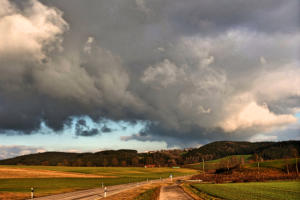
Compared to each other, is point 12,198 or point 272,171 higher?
point 12,198

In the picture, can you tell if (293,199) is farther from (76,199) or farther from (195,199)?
(76,199)

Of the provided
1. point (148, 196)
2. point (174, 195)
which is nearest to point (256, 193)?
point (174, 195)

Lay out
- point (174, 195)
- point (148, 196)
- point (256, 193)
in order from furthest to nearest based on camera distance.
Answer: point (174, 195) → point (256, 193) → point (148, 196)

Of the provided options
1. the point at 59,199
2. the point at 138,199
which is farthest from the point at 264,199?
the point at 59,199

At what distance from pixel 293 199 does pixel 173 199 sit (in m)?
12.6

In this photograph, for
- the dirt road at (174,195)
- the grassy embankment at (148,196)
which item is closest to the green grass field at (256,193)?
the dirt road at (174,195)

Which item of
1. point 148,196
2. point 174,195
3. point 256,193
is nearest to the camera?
point 148,196

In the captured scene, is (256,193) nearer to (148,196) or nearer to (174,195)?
(174,195)

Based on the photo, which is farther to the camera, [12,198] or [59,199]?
[12,198]

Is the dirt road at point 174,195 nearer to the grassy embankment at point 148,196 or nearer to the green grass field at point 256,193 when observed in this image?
the grassy embankment at point 148,196

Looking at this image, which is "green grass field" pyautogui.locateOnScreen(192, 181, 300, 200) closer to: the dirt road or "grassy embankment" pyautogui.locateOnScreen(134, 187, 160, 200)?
the dirt road

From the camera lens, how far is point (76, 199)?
91.9 feet

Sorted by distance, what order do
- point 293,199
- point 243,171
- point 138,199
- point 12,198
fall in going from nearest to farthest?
point 293,199
point 138,199
point 12,198
point 243,171

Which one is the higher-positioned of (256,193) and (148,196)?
(148,196)
